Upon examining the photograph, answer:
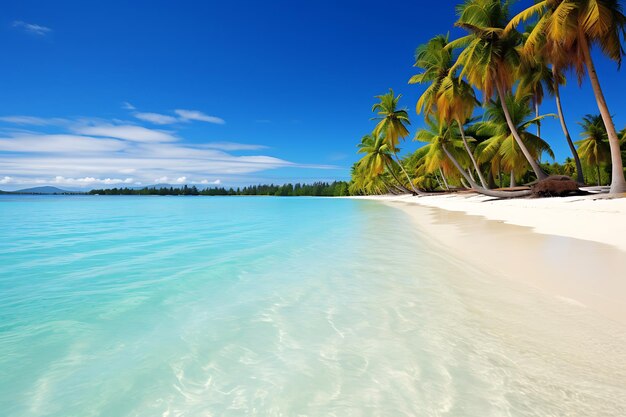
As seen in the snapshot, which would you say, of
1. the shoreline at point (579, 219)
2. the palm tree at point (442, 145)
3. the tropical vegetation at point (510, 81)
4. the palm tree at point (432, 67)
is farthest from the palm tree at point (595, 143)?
the shoreline at point (579, 219)

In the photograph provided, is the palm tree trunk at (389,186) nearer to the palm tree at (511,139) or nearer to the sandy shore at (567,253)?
the palm tree at (511,139)

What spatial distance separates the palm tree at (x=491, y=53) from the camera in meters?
15.6

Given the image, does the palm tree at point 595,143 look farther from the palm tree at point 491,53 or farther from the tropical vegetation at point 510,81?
the palm tree at point 491,53

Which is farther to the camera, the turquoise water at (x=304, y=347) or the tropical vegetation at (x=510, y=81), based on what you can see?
the tropical vegetation at (x=510, y=81)

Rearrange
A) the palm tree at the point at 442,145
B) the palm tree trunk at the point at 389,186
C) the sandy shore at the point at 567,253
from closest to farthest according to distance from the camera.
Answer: the sandy shore at the point at 567,253
the palm tree at the point at 442,145
the palm tree trunk at the point at 389,186

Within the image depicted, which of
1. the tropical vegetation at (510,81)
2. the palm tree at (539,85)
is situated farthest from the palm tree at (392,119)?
the palm tree at (539,85)

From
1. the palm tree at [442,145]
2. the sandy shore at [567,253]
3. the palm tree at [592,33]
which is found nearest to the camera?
the sandy shore at [567,253]

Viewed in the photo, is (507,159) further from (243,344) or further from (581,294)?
(243,344)

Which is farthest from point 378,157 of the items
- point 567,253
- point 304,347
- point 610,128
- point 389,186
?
point 304,347

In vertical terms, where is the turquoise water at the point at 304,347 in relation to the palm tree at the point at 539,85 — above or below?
below

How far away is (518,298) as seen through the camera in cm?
305

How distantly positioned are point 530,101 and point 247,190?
460 ft

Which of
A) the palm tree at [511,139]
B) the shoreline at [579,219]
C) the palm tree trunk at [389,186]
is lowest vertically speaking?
the shoreline at [579,219]

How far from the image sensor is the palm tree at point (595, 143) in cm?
2858
